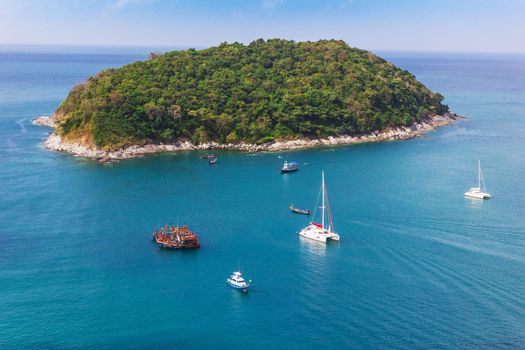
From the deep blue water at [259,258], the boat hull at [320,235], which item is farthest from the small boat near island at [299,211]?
the boat hull at [320,235]

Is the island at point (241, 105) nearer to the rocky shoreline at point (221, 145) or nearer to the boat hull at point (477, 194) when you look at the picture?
the rocky shoreline at point (221, 145)

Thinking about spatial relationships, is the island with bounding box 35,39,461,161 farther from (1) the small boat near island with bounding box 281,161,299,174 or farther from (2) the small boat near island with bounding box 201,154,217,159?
(1) the small boat near island with bounding box 281,161,299,174

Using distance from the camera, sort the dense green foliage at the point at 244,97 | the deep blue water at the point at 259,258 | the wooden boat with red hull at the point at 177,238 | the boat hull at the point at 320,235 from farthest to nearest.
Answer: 1. the dense green foliage at the point at 244,97
2. the boat hull at the point at 320,235
3. the wooden boat with red hull at the point at 177,238
4. the deep blue water at the point at 259,258

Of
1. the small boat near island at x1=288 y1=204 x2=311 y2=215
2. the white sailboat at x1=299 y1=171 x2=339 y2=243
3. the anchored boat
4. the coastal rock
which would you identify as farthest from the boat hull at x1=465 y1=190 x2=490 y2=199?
the coastal rock

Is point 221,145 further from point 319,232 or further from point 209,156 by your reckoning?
point 319,232

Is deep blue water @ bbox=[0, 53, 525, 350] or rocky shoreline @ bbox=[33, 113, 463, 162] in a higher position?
rocky shoreline @ bbox=[33, 113, 463, 162]

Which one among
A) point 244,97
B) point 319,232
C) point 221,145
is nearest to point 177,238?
point 319,232

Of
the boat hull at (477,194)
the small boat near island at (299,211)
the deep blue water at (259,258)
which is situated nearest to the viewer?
the deep blue water at (259,258)
